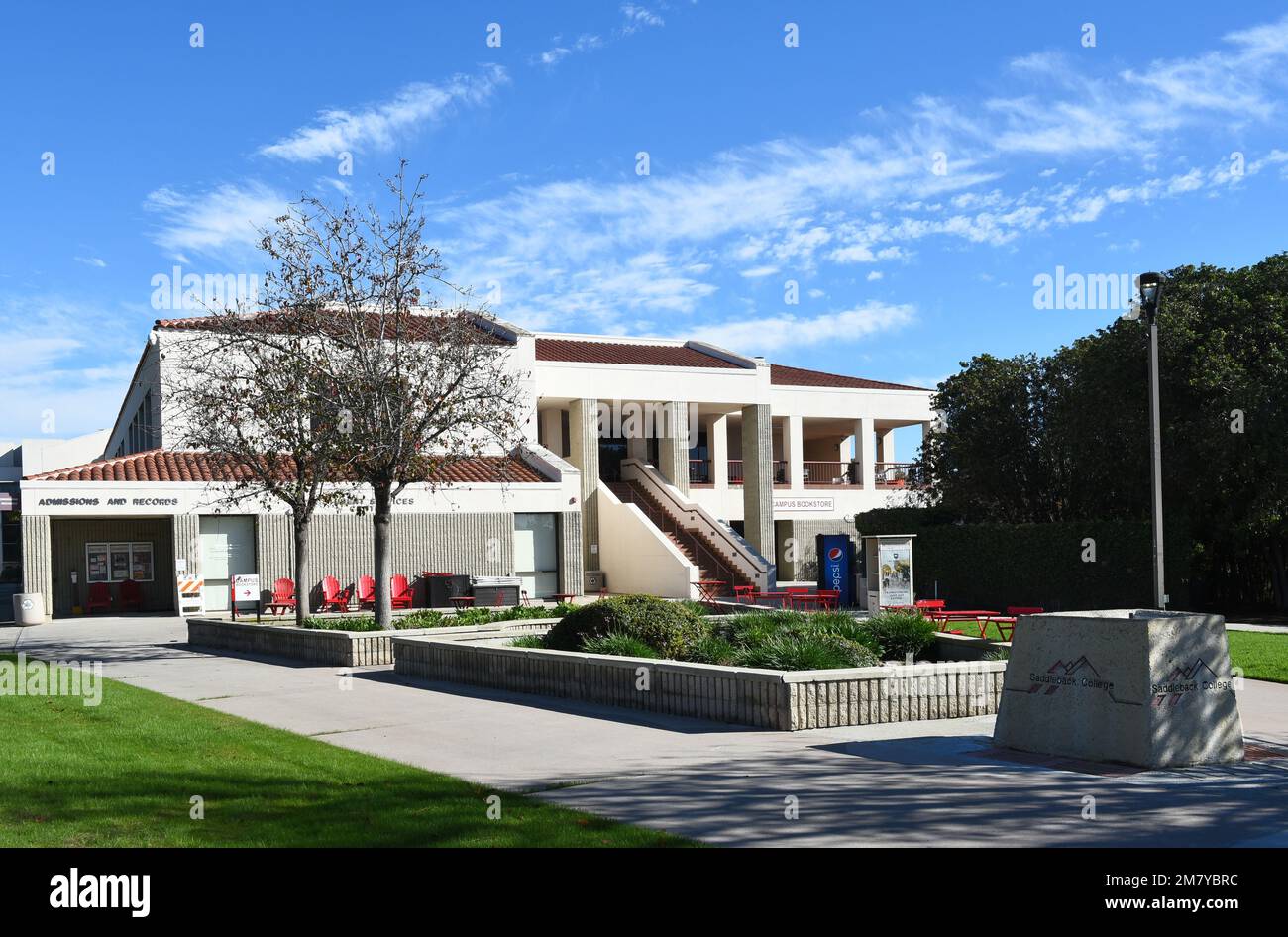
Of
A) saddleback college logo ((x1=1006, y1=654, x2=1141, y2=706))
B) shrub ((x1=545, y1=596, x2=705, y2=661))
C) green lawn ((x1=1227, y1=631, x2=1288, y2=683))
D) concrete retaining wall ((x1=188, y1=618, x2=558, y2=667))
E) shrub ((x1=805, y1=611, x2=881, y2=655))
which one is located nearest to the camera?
saddleback college logo ((x1=1006, y1=654, x2=1141, y2=706))

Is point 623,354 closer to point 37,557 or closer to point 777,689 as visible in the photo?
point 37,557

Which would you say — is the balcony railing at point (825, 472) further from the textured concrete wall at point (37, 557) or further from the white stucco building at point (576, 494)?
the textured concrete wall at point (37, 557)

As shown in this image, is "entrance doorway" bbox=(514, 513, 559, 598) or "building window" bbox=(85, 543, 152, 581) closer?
"building window" bbox=(85, 543, 152, 581)

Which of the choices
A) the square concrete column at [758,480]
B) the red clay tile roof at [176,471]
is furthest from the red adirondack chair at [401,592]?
the square concrete column at [758,480]

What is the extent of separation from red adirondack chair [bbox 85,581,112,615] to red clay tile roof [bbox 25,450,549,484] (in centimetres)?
339

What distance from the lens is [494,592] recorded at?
1209 inches

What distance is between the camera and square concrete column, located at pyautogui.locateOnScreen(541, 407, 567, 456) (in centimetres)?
4506

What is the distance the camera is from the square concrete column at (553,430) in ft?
148

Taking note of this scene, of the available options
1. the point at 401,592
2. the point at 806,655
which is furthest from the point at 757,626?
the point at 401,592

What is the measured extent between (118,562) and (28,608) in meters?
4.97

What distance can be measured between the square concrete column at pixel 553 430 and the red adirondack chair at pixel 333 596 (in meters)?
13.8

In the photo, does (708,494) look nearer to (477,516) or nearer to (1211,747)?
(477,516)

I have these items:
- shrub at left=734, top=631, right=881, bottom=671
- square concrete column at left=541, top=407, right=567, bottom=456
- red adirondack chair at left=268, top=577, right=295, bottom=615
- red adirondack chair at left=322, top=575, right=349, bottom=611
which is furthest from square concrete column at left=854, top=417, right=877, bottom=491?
shrub at left=734, top=631, right=881, bottom=671

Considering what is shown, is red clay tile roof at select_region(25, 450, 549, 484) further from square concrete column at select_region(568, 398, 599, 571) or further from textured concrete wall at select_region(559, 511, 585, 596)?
square concrete column at select_region(568, 398, 599, 571)
